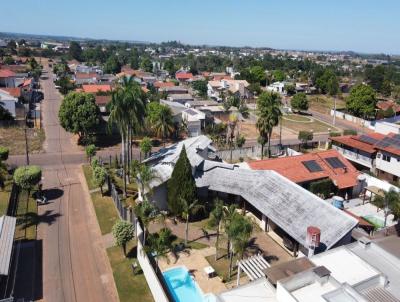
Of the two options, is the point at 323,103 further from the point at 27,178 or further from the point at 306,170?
the point at 27,178

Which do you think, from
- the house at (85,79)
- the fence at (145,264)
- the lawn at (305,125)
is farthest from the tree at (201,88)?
the fence at (145,264)

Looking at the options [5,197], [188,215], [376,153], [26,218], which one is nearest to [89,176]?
[5,197]

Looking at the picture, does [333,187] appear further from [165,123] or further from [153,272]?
[165,123]

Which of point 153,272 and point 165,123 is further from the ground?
point 165,123

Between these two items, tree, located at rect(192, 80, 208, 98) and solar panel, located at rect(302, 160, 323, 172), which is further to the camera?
tree, located at rect(192, 80, 208, 98)

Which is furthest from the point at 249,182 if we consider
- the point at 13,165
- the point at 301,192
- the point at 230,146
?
the point at 13,165

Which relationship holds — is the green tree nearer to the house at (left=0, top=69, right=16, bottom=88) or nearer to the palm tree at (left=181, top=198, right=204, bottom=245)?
the palm tree at (left=181, top=198, right=204, bottom=245)

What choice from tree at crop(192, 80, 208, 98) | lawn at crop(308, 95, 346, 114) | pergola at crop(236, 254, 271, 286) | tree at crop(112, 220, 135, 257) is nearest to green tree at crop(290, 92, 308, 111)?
lawn at crop(308, 95, 346, 114)
